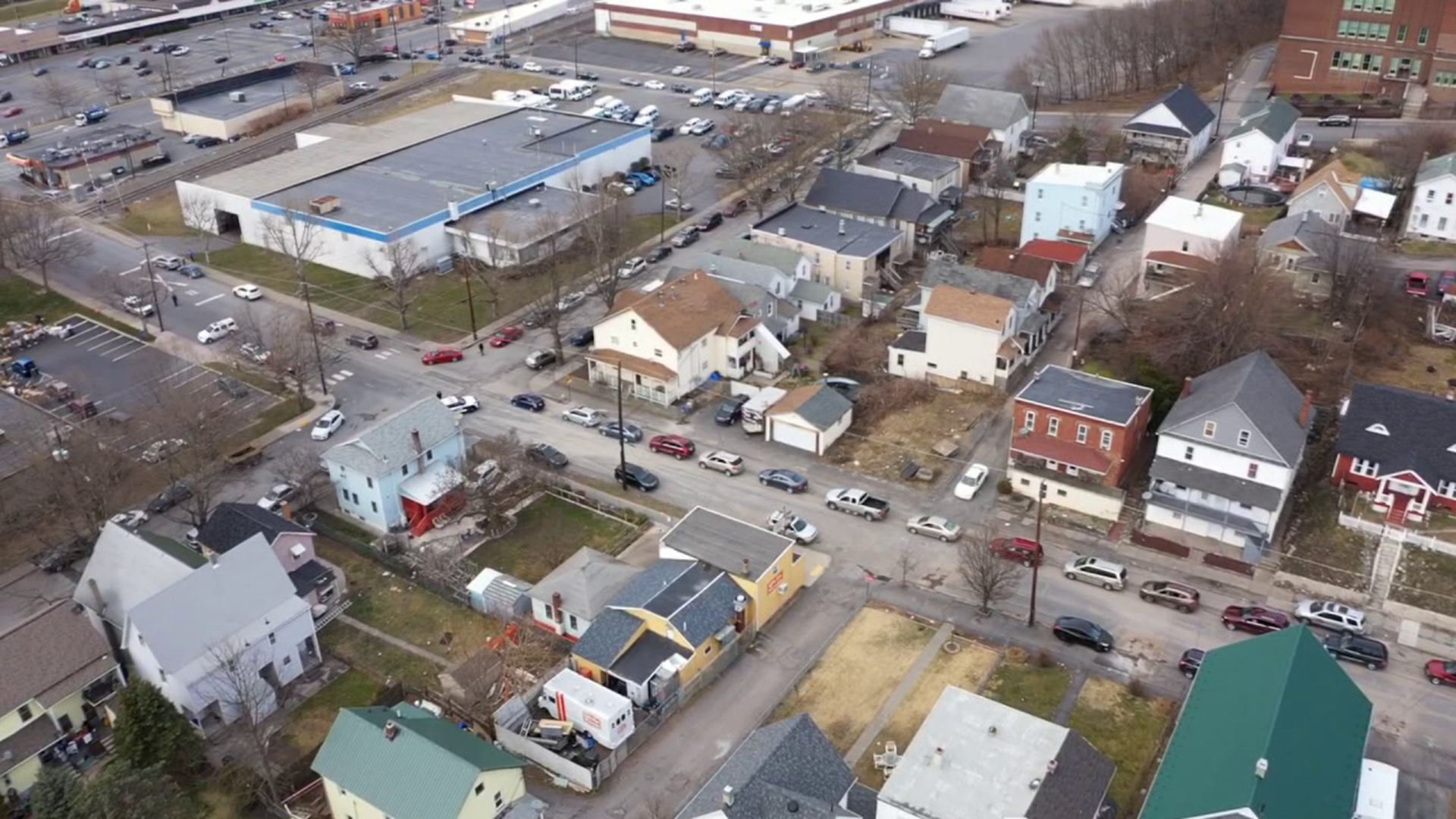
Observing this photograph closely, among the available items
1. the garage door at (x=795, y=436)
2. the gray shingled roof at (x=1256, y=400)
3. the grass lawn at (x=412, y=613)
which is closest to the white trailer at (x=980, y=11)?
the gray shingled roof at (x=1256, y=400)

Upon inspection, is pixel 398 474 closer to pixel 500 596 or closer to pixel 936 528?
pixel 500 596

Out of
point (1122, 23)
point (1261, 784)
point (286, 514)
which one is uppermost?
point (1122, 23)

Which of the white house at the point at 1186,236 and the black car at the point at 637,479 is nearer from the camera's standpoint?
the black car at the point at 637,479

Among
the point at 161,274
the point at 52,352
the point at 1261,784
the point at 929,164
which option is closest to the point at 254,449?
the point at 52,352

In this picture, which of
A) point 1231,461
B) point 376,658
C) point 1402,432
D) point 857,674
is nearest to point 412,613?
point 376,658

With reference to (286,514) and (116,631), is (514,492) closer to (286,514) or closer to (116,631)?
(286,514)

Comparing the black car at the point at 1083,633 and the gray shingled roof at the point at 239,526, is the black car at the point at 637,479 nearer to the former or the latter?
the gray shingled roof at the point at 239,526
